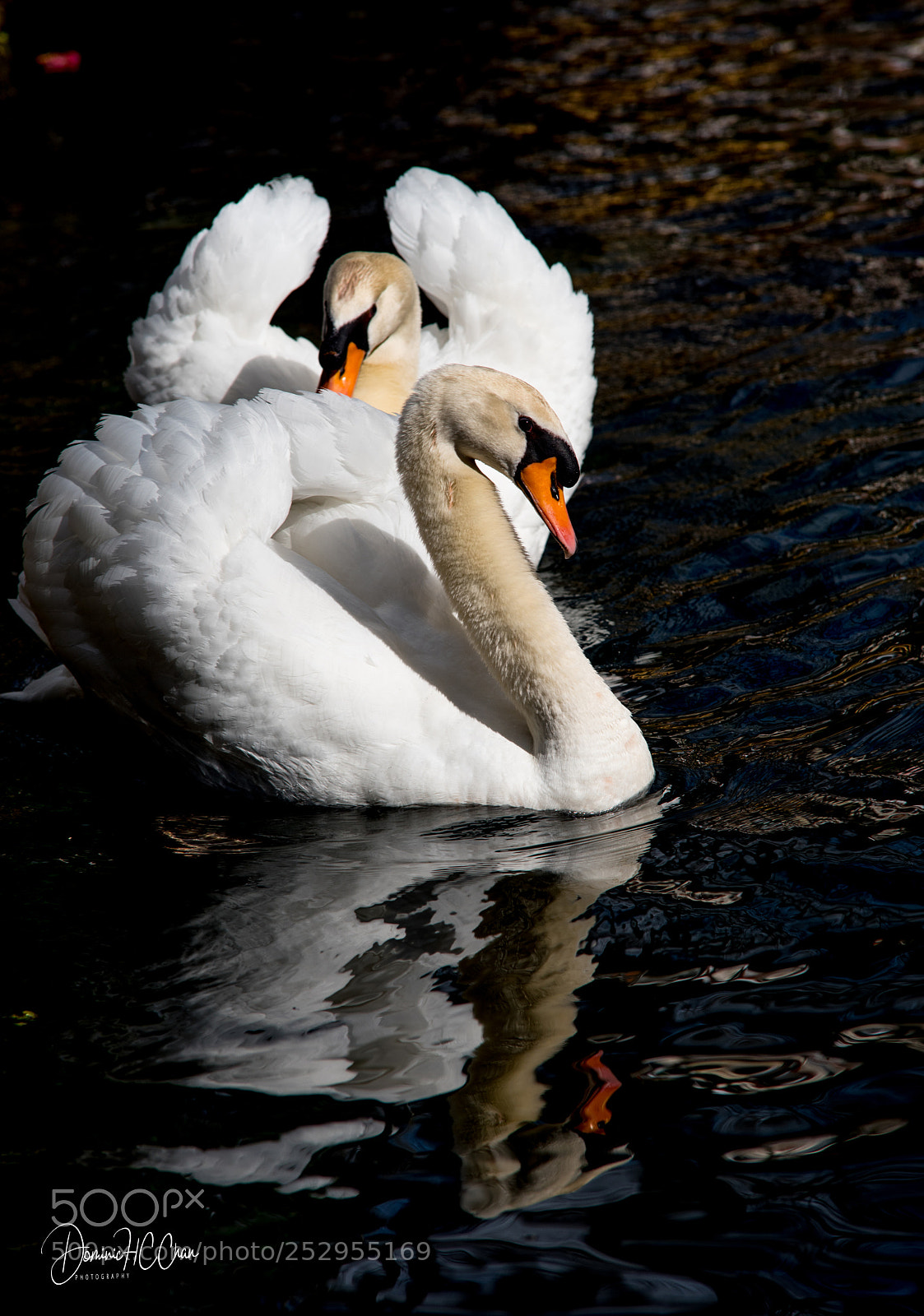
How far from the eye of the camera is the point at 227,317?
7.06 metres

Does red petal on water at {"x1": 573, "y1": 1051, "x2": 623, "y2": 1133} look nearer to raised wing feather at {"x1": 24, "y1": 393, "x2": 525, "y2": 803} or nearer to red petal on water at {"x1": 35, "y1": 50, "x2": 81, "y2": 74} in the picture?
raised wing feather at {"x1": 24, "y1": 393, "x2": 525, "y2": 803}

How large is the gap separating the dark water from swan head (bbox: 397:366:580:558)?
1025mm

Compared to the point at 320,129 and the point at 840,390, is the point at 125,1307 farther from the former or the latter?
the point at 320,129

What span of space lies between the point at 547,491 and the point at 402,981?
5.25ft

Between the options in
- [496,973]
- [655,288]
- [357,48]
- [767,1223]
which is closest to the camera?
[767,1223]

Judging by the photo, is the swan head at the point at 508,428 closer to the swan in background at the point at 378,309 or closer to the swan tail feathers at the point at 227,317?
the swan in background at the point at 378,309

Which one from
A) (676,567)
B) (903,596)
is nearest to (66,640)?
(676,567)

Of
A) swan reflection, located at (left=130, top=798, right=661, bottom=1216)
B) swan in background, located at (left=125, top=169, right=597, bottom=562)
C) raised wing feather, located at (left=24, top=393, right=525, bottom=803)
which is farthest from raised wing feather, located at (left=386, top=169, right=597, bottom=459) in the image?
swan reflection, located at (left=130, top=798, right=661, bottom=1216)

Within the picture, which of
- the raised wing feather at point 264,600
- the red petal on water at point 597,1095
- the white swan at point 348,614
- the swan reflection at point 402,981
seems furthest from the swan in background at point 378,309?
the red petal on water at point 597,1095

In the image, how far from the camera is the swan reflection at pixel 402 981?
3213mm

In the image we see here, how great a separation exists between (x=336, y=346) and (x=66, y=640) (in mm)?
2052

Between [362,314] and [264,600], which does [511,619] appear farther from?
[362,314]

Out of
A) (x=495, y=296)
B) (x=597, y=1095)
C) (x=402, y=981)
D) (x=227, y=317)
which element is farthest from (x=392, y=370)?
(x=597, y=1095)

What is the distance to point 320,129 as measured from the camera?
13508 millimetres
